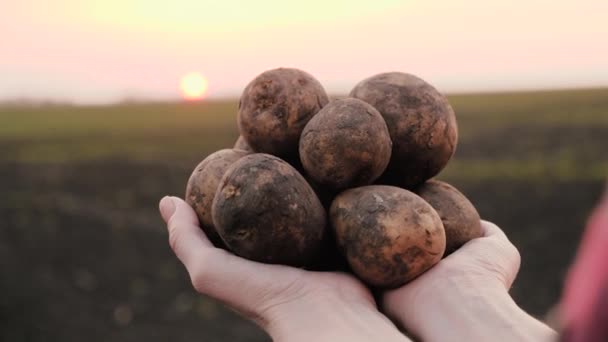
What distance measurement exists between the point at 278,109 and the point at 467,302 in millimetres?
1107

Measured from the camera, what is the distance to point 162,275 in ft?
27.1

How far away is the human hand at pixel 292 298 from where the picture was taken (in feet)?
7.72

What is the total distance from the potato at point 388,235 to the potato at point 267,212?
5.9 inches

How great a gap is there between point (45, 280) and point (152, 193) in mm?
4822

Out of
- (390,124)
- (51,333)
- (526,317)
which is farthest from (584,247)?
(51,333)

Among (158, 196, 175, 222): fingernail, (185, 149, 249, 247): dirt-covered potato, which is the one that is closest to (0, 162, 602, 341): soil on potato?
(158, 196, 175, 222): fingernail

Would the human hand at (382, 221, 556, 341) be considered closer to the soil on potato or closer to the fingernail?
the fingernail

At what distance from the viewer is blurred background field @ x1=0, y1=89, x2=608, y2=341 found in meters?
7.00

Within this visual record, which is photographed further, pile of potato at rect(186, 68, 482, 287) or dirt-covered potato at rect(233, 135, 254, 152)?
dirt-covered potato at rect(233, 135, 254, 152)

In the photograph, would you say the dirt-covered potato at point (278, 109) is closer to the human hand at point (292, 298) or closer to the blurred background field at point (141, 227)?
the human hand at point (292, 298)

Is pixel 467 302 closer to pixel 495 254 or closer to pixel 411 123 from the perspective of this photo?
pixel 495 254

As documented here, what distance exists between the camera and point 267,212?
8.03 ft

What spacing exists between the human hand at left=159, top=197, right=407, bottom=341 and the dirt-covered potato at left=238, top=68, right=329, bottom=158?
21.3 inches

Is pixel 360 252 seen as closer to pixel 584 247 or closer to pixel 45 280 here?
pixel 584 247
